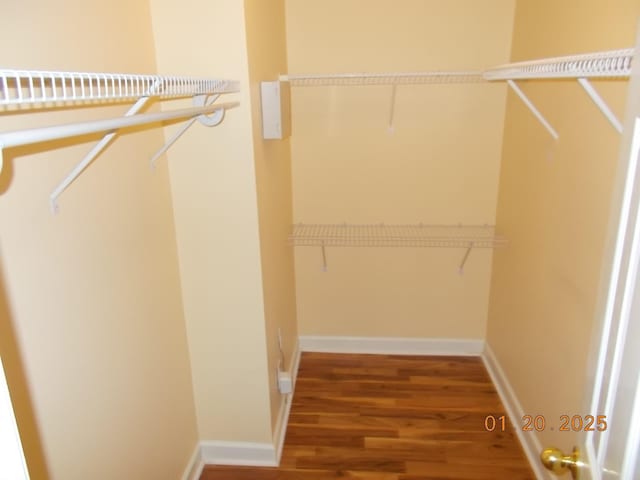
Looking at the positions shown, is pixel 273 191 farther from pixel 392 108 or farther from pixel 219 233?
pixel 392 108

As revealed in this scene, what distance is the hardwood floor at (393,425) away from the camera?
2111 millimetres

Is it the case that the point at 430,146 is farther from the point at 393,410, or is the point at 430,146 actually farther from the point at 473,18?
the point at 393,410

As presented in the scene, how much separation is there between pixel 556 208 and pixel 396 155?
39.8 inches

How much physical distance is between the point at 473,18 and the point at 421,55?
1.03ft

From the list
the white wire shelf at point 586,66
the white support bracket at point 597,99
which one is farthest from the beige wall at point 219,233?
the white support bracket at point 597,99

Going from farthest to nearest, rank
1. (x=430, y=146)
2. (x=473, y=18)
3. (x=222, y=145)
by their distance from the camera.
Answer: (x=430, y=146)
(x=473, y=18)
(x=222, y=145)

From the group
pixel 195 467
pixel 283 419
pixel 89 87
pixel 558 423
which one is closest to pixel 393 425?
pixel 283 419

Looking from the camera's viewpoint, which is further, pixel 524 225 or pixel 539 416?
pixel 524 225

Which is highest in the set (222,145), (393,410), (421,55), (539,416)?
(421,55)

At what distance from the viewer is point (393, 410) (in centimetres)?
250

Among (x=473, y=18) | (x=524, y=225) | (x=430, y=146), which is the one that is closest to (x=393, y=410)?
(x=524, y=225)

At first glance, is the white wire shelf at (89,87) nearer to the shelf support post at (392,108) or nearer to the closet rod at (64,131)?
the closet rod at (64,131)

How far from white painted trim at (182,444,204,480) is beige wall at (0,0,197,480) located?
18 cm

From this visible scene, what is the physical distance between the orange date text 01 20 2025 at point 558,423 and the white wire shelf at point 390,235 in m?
0.94
